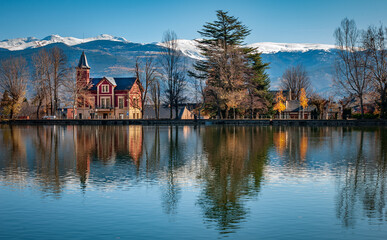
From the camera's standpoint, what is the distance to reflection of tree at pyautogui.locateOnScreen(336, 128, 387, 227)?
13808 mm

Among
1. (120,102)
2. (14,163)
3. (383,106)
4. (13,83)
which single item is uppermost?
(13,83)

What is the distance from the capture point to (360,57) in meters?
75.0

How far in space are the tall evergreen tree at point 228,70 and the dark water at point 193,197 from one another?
49.3m

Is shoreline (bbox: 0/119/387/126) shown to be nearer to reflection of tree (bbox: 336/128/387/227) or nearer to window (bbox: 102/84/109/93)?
window (bbox: 102/84/109/93)

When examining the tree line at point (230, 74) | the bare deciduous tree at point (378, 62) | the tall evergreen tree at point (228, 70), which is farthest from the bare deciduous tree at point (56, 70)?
the bare deciduous tree at point (378, 62)

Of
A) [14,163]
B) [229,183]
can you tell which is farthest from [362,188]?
[14,163]

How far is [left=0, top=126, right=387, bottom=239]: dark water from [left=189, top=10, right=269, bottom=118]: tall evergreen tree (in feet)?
162

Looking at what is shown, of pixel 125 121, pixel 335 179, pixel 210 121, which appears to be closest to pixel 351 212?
pixel 335 179

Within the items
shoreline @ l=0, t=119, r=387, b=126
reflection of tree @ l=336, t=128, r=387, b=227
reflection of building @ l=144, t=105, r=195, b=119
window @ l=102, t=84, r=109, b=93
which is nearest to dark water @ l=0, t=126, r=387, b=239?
reflection of tree @ l=336, t=128, r=387, b=227

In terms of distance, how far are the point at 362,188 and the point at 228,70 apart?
6025 centimetres

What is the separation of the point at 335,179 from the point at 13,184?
13443 millimetres

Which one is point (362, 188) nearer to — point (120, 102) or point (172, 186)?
point (172, 186)

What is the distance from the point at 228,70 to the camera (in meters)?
76.8

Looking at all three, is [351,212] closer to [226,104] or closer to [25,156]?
[25,156]
